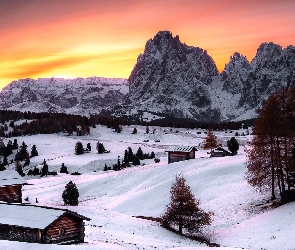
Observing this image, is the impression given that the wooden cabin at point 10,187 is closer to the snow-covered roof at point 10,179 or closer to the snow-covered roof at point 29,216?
the snow-covered roof at point 10,179

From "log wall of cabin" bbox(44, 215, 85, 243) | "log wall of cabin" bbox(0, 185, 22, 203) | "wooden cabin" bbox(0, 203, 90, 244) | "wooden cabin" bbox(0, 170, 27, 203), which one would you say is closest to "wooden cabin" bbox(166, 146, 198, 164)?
"wooden cabin" bbox(0, 170, 27, 203)

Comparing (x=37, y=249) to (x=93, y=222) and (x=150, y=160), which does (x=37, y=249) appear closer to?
(x=93, y=222)

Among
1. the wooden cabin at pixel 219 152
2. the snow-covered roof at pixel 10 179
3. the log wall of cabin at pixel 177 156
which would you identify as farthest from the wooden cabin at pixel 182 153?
the snow-covered roof at pixel 10 179

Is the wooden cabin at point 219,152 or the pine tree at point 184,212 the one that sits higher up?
the wooden cabin at point 219,152

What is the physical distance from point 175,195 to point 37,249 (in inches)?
874

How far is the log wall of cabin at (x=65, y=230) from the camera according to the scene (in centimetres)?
3522

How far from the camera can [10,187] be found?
55.2 m

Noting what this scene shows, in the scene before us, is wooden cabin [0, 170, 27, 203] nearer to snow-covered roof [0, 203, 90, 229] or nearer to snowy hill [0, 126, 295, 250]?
snowy hill [0, 126, 295, 250]

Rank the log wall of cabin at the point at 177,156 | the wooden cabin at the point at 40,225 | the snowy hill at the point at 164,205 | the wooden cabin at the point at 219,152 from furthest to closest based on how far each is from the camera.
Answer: the wooden cabin at the point at 219,152
the log wall of cabin at the point at 177,156
the snowy hill at the point at 164,205
the wooden cabin at the point at 40,225

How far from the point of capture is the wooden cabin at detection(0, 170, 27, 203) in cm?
5441

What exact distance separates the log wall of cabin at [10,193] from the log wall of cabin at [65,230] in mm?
20731

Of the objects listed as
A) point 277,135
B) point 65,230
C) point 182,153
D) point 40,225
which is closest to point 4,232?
point 40,225

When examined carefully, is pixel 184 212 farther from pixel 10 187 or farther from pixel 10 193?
pixel 10 193

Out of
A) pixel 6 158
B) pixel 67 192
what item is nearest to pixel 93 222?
pixel 67 192
